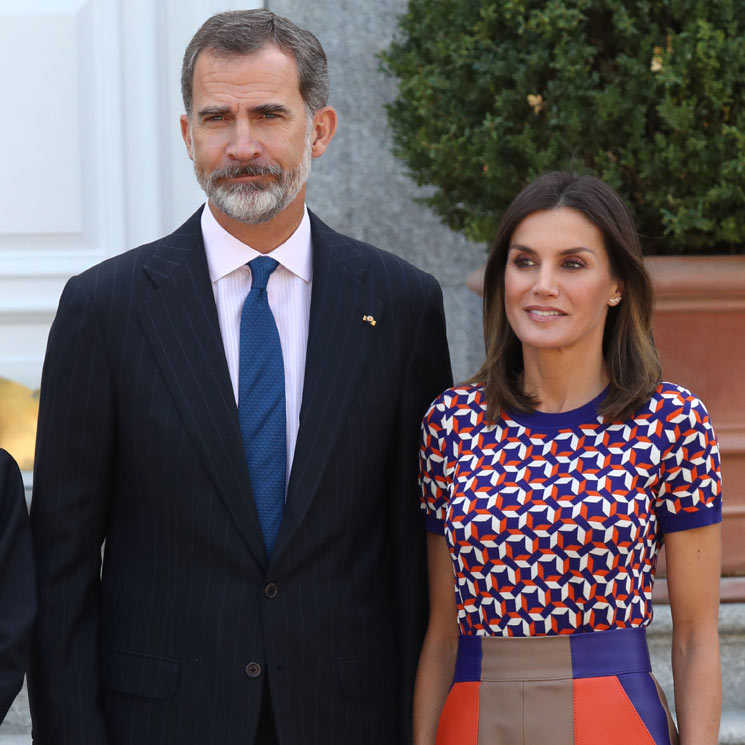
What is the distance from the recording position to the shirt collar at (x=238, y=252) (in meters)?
2.26

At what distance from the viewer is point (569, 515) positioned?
6.91 feet

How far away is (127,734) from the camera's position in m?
2.16

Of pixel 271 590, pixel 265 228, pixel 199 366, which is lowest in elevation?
pixel 271 590

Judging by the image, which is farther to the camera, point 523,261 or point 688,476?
point 523,261

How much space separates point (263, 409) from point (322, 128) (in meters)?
0.57

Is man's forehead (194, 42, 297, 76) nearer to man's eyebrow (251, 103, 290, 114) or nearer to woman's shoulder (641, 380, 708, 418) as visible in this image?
man's eyebrow (251, 103, 290, 114)

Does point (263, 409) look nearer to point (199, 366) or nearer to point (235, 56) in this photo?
point (199, 366)

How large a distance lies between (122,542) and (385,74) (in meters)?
1.87

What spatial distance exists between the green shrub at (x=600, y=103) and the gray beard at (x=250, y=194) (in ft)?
3.11

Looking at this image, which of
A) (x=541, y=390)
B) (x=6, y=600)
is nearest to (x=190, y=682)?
(x=6, y=600)

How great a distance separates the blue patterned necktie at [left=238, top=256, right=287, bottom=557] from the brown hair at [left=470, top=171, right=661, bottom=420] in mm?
395

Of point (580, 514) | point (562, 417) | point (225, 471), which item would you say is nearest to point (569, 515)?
point (580, 514)

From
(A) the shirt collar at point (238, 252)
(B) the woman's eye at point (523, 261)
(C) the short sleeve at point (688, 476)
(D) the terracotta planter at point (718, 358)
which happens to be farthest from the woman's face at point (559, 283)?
(D) the terracotta planter at point (718, 358)

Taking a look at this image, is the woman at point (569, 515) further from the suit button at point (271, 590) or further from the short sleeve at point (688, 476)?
the suit button at point (271, 590)
